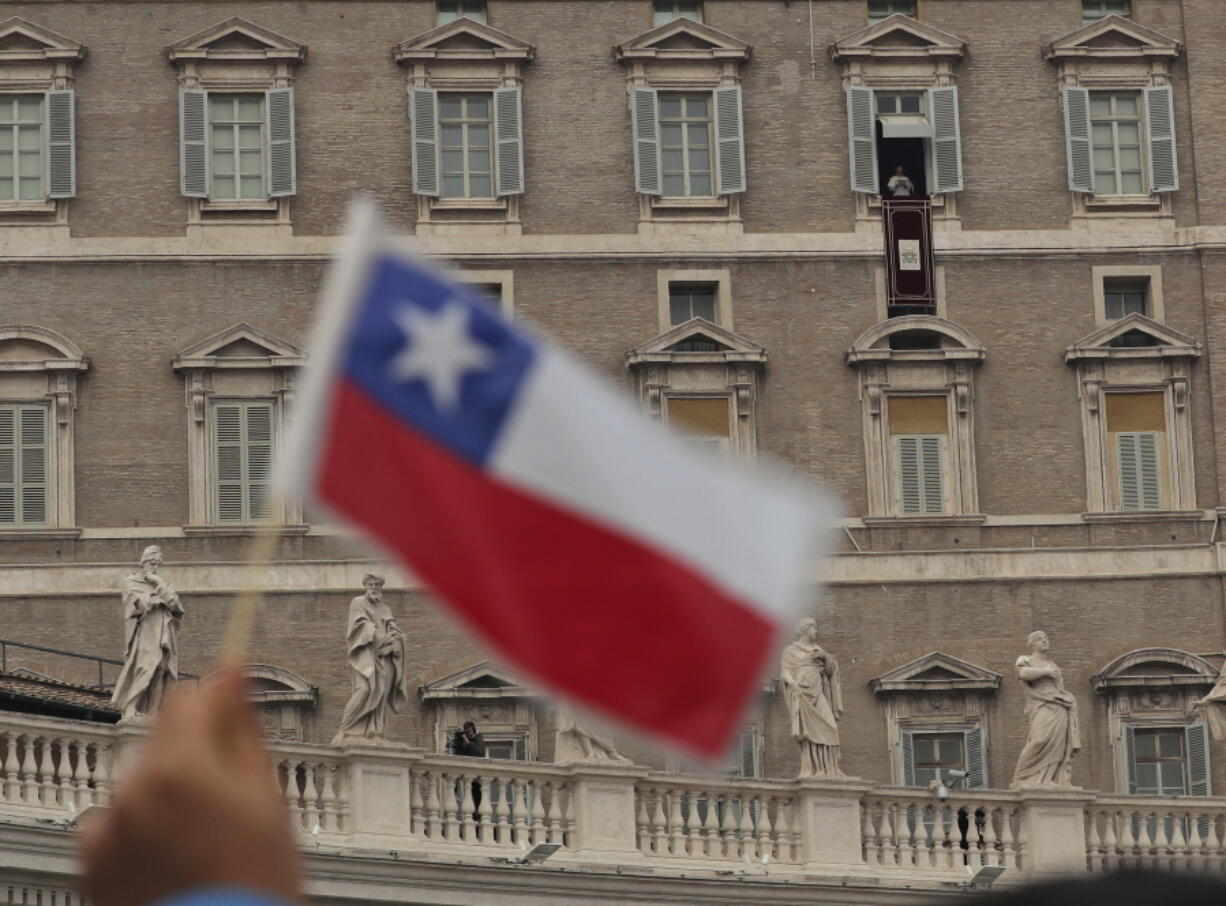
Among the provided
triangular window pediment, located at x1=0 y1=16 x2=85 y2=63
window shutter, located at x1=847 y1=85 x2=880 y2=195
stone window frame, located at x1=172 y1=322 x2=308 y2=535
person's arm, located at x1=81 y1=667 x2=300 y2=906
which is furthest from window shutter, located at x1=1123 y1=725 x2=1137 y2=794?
person's arm, located at x1=81 y1=667 x2=300 y2=906

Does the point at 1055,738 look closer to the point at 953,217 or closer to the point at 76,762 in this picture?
the point at 76,762

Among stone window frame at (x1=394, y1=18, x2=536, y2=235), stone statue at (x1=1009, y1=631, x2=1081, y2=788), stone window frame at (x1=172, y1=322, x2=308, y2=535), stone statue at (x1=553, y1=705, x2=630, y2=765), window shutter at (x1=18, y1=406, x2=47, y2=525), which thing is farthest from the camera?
stone window frame at (x1=394, y1=18, x2=536, y2=235)

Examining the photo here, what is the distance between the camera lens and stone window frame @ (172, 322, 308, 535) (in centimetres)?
4334

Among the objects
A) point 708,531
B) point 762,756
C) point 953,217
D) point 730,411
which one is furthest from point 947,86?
point 708,531

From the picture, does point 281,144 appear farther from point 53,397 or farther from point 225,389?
point 53,397

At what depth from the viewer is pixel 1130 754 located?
4291 cm

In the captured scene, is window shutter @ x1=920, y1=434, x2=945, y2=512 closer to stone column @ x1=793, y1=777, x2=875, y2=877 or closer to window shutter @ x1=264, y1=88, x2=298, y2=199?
window shutter @ x1=264, y1=88, x2=298, y2=199

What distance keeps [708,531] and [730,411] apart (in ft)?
124

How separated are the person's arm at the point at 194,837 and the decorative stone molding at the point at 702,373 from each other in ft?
130

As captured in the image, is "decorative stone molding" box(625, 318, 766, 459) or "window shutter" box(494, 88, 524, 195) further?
"window shutter" box(494, 88, 524, 195)

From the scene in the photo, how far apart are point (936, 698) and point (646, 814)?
44.1 ft

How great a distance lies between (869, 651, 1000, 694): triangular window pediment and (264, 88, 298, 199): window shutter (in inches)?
398

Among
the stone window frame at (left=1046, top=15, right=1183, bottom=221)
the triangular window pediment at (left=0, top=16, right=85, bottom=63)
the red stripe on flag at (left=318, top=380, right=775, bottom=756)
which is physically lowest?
the red stripe on flag at (left=318, top=380, right=775, bottom=756)

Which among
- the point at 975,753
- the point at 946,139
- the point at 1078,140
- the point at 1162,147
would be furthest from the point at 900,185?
the point at 975,753
